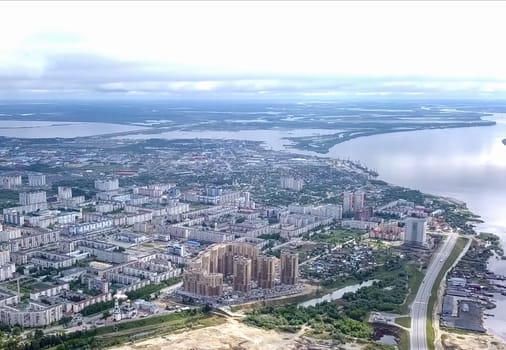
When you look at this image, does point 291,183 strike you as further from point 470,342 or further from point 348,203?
point 470,342

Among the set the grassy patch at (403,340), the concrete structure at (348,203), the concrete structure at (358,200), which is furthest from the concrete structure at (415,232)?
the grassy patch at (403,340)

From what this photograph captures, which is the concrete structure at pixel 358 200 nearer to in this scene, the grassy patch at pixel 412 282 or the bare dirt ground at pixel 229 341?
the grassy patch at pixel 412 282

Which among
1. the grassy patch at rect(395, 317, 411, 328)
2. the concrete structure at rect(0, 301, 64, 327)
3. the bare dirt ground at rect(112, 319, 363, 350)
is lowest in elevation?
the grassy patch at rect(395, 317, 411, 328)

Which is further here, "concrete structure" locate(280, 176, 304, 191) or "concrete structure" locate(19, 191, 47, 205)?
"concrete structure" locate(280, 176, 304, 191)

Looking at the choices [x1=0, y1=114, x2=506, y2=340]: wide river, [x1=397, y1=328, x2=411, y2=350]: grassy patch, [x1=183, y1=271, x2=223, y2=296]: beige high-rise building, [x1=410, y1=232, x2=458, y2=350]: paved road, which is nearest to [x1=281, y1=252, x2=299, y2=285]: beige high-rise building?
[x1=183, y1=271, x2=223, y2=296]: beige high-rise building

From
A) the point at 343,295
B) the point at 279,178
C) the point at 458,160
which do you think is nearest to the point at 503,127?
the point at 458,160

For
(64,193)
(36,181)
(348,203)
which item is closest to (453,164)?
(348,203)

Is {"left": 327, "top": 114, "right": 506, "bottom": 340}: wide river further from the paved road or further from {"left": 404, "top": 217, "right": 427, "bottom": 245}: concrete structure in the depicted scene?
{"left": 404, "top": 217, "right": 427, "bottom": 245}: concrete structure
